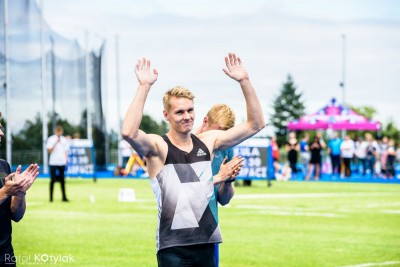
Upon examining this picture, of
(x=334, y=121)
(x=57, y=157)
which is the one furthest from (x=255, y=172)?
(x=334, y=121)

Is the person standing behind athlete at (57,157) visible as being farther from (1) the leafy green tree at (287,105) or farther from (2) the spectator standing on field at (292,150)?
(1) the leafy green tree at (287,105)

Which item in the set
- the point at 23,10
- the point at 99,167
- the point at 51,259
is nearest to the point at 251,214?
the point at 51,259

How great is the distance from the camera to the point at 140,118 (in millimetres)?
6191

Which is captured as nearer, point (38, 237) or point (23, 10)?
point (38, 237)

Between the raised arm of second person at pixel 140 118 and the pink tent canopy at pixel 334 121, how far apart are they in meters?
43.6

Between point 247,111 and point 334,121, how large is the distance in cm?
4381

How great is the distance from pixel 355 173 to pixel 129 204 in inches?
1071

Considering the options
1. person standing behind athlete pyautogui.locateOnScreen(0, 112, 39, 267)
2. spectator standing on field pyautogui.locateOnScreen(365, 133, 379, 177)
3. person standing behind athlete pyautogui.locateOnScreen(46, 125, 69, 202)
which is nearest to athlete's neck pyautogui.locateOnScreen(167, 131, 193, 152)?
person standing behind athlete pyautogui.locateOnScreen(0, 112, 39, 267)

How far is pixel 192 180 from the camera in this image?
635 cm

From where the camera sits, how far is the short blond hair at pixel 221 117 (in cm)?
805

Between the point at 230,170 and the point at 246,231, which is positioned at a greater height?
the point at 230,170

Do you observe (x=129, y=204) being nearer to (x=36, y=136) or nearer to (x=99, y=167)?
(x=36, y=136)

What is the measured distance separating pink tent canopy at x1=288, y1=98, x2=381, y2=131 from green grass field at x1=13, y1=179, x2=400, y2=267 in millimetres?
23401

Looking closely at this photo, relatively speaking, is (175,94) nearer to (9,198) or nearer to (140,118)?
(140,118)
